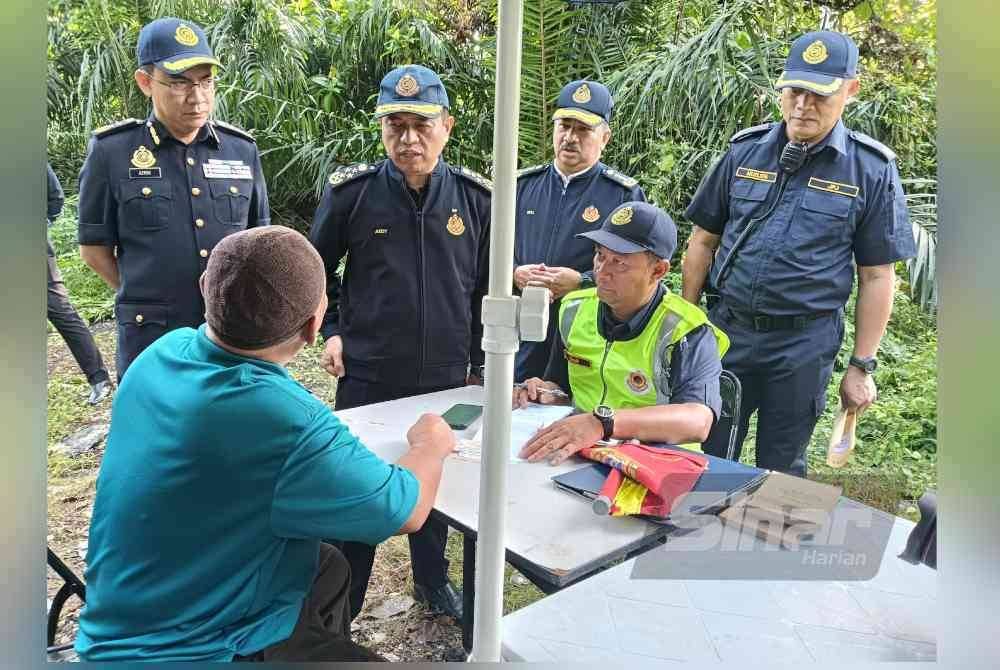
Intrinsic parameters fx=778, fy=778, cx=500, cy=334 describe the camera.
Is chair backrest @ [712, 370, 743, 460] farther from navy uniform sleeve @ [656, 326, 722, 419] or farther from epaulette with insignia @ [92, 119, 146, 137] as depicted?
epaulette with insignia @ [92, 119, 146, 137]

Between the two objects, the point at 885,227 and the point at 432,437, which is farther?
the point at 885,227

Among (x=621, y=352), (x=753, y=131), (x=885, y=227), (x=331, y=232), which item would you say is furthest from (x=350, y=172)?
(x=885, y=227)

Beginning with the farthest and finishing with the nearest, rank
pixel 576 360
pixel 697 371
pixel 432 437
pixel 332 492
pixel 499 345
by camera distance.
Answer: pixel 576 360 < pixel 697 371 < pixel 432 437 < pixel 499 345 < pixel 332 492

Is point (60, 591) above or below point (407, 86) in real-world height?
below

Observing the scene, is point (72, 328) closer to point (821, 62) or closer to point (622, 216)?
point (622, 216)

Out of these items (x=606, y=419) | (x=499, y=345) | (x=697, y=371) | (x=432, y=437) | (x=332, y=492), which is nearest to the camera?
(x=332, y=492)

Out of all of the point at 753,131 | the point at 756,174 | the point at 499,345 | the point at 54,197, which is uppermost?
the point at 753,131

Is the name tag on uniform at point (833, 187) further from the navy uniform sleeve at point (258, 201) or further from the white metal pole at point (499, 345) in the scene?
the navy uniform sleeve at point (258, 201)

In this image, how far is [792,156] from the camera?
2.08 meters

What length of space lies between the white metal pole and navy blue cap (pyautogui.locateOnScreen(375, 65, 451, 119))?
0.70 meters

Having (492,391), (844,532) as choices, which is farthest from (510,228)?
(844,532)

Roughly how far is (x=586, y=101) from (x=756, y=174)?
501 millimetres

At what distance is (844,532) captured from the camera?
1.79 metres

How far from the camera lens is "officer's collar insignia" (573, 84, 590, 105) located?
2.12m
